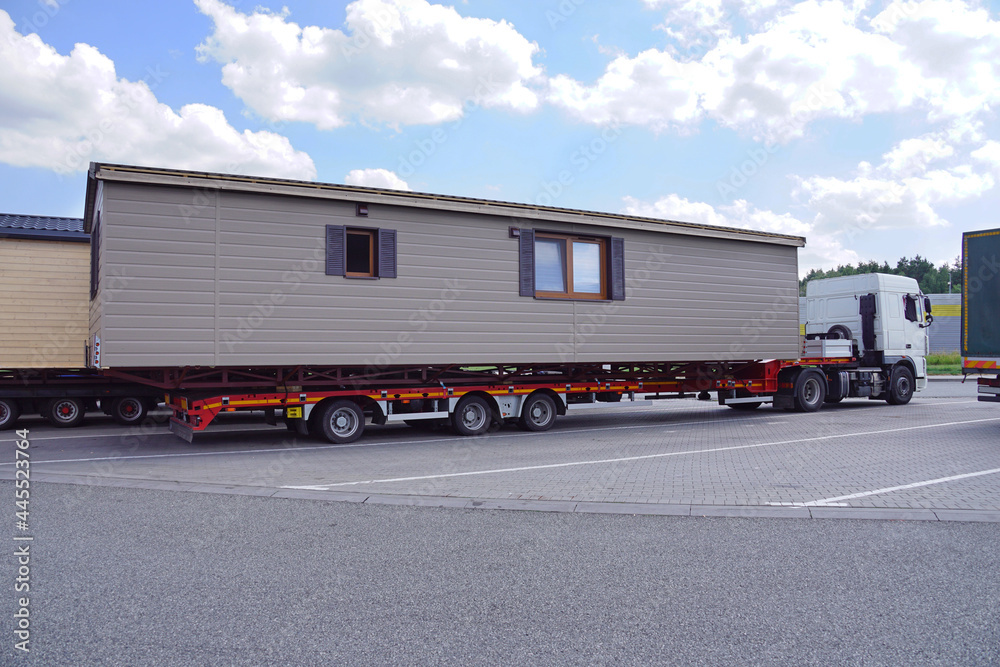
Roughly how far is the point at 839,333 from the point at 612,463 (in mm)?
11527

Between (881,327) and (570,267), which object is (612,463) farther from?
(881,327)

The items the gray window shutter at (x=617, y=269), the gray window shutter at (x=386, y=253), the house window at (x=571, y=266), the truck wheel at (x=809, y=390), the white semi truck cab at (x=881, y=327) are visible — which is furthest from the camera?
the white semi truck cab at (x=881, y=327)

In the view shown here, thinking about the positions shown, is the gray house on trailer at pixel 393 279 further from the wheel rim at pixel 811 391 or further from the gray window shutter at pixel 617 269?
the wheel rim at pixel 811 391

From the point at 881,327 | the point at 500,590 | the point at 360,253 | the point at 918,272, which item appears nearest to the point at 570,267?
the point at 360,253

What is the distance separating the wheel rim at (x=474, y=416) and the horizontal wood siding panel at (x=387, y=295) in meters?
1.03

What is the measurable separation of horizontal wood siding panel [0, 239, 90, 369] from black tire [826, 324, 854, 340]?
652 inches

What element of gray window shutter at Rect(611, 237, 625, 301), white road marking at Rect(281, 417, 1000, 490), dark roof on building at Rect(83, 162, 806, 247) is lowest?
white road marking at Rect(281, 417, 1000, 490)

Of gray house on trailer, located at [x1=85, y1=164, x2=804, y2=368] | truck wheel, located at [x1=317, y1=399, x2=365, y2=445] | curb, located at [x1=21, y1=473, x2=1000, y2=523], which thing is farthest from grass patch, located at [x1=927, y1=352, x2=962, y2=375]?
curb, located at [x1=21, y1=473, x2=1000, y2=523]

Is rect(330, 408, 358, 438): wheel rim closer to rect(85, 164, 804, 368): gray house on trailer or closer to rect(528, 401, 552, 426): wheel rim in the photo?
rect(85, 164, 804, 368): gray house on trailer

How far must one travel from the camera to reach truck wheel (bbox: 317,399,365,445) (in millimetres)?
11539

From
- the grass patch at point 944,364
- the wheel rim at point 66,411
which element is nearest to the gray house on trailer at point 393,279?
the wheel rim at point 66,411

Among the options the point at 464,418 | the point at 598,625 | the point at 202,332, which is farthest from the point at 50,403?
the point at 598,625

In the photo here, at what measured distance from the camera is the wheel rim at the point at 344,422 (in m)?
11.7

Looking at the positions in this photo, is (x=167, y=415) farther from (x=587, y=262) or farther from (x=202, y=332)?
(x=587, y=262)
